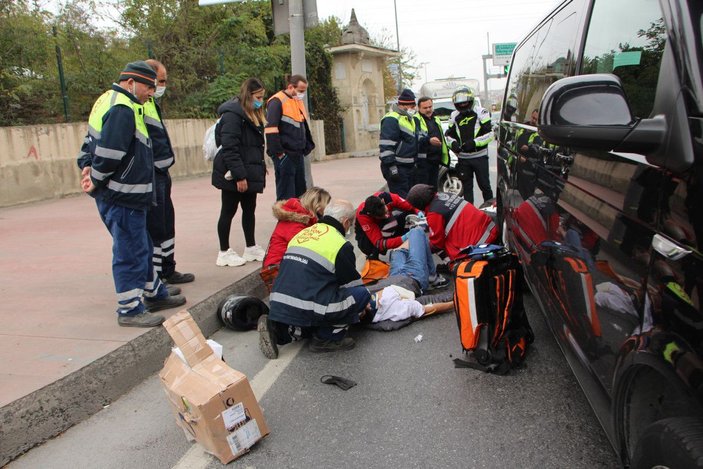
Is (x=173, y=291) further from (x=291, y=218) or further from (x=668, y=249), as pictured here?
(x=668, y=249)

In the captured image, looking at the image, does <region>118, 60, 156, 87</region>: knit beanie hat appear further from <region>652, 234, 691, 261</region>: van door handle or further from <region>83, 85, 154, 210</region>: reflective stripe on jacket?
<region>652, 234, 691, 261</region>: van door handle

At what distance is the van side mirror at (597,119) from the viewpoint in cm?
169

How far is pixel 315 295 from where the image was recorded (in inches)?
153

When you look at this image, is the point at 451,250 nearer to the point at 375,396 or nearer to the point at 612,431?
the point at 375,396

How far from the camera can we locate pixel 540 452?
2721 millimetres

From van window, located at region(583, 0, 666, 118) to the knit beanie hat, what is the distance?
279 cm

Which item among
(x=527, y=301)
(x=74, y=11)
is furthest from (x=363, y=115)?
(x=527, y=301)

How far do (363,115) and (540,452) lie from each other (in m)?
22.5

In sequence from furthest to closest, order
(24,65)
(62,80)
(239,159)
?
1. (62,80)
2. (24,65)
3. (239,159)

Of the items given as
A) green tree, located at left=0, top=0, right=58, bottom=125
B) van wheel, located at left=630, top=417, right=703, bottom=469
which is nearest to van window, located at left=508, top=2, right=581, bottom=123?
van wheel, located at left=630, top=417, right=703, bottom=469

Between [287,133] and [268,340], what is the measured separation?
3194 mm

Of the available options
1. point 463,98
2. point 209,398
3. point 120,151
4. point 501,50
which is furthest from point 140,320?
point 501,50

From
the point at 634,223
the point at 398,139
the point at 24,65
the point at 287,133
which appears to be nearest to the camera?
the point at 634,223

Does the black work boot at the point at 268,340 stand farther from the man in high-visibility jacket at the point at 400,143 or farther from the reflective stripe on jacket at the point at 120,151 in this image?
the man in high-visibility jacket at the point at 400,143
